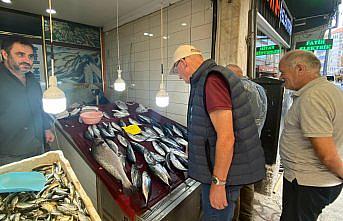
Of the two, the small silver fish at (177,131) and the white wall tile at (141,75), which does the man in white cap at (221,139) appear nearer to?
the small silver fish at (177,131)

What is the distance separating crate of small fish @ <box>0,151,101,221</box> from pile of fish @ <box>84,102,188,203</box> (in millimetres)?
393

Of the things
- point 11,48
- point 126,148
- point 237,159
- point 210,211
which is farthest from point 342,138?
point 11,48

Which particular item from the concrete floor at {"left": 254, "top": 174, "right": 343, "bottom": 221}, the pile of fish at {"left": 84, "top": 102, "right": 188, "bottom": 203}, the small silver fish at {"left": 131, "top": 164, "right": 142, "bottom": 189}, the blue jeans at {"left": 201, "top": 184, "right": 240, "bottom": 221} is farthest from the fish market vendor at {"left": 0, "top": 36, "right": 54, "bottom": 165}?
the concrete floor at {"left": 254, "top": 174, "right": 343, "bottom": 221}

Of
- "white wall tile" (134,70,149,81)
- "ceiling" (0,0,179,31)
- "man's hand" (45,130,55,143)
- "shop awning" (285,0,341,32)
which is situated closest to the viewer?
"man's hand" (45,130,55,143)

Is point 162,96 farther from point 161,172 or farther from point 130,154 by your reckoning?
point 161,172

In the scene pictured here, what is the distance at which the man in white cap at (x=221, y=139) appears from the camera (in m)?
1.15

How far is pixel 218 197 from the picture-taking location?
3.95 ft

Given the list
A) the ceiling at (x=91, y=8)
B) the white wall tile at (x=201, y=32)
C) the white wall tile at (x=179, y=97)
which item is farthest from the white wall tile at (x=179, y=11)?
the white wall tile at (x=179, y=97)

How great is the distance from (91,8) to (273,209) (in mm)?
4385

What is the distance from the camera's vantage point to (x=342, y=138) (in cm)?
134

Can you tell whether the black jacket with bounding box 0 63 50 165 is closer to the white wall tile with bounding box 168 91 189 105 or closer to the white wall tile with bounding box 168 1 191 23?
the white wall tile with bounding box 168 91 189 105

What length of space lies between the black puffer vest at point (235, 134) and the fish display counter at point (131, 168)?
1.45 ft

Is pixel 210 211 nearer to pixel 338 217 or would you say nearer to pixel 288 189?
pixel 288 189

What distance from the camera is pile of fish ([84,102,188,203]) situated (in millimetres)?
1604
